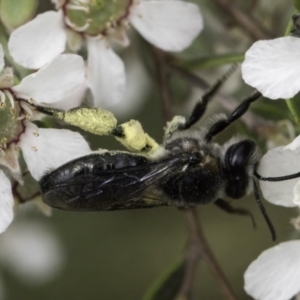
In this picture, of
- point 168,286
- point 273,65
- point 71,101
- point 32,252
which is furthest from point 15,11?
point 32,252

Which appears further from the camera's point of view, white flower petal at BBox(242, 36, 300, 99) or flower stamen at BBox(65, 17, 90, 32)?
flower stamen at BBox(65, 17, 90, 32)

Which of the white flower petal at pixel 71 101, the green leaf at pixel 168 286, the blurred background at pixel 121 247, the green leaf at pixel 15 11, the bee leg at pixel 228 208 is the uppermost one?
the green leaf at pixel 15 11

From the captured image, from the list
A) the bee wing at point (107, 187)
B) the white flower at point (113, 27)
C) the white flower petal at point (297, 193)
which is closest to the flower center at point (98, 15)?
the white flower at point (113, 27)

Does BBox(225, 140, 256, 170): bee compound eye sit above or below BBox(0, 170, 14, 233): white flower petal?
above

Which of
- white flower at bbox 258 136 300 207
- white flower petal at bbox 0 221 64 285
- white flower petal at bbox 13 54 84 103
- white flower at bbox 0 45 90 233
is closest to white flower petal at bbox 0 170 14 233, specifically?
white flower at bbox 0 45 90 233

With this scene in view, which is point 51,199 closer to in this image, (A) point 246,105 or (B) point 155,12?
(A) point 246,105

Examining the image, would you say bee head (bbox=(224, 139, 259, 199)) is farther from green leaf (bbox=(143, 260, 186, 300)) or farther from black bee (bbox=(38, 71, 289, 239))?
green leaf (bbox=(143, 260, 186, 300))

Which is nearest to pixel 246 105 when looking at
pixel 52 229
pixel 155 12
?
pixel 155 12

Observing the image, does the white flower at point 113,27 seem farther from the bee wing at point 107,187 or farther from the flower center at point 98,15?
the bee wing at point 107,187
